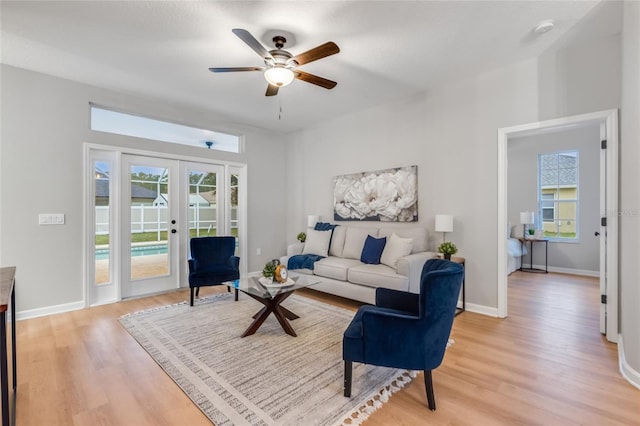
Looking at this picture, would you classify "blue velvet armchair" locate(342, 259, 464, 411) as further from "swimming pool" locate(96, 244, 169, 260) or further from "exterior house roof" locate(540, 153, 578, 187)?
"exterior house roof" locate(540, 153, 578, 187)

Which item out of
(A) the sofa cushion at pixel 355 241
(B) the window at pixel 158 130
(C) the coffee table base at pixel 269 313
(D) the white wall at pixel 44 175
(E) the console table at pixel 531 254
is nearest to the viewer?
(C) the coffee table base at pixel 269 313

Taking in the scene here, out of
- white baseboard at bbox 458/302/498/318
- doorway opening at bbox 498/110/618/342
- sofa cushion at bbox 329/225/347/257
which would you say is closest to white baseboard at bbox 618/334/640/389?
doorway opening at bbox 498/110/618/342

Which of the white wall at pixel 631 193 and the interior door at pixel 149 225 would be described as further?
the interior door at pixel 149 225

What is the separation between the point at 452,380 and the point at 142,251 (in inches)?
164

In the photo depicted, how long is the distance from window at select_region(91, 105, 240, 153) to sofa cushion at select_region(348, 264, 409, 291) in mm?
3235

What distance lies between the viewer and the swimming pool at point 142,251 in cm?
387

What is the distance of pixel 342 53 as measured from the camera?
298cm

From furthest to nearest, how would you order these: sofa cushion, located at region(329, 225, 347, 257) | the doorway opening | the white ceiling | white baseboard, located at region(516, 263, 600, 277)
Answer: white baseboard, located at region(516, 263, 600, 277) → sofa cushion, located at region(329, 225, 347, 257) → the doorway opening → the white ceiling

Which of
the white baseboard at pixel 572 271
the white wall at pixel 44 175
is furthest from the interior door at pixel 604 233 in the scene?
the white wall at pixel 44 175

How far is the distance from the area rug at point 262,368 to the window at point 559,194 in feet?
18.0

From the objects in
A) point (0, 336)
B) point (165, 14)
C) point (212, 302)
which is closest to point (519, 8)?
point (165, 14)

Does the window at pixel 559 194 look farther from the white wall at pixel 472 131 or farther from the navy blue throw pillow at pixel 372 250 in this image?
the navy blue throw pillow at pixel 372 250

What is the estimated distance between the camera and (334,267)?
12.8ft

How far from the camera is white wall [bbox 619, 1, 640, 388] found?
2049mm
